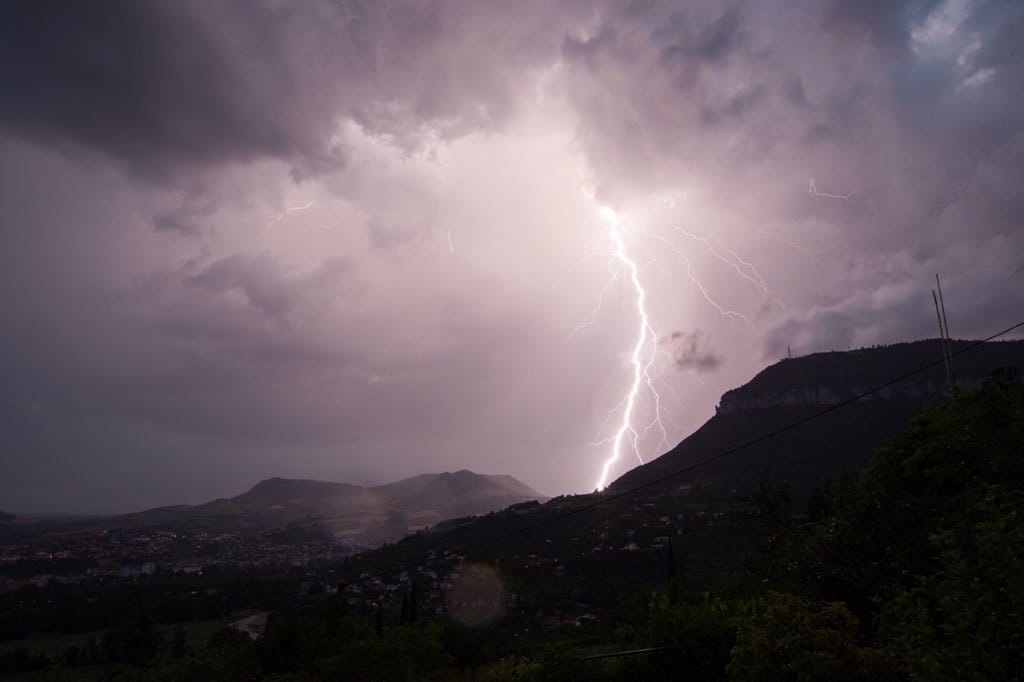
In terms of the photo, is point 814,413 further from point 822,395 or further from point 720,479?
point 720,479

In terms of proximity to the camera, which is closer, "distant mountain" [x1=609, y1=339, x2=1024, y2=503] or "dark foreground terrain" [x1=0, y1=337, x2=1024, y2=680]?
"dark foreground terrain" [x1=0, y1=337, x2=1024, y2=680]

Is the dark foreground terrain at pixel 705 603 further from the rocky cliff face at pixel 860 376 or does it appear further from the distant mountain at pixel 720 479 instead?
the rocky cliff face at pixel 860 376

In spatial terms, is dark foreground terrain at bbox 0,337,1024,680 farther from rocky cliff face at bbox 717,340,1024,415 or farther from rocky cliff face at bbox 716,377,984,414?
rocky cliff face at bbox 717,340,1024,415

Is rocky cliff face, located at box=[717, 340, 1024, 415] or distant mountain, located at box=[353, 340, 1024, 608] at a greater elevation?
rocky cliff face, located at box=[717, 340, 1024, 415]

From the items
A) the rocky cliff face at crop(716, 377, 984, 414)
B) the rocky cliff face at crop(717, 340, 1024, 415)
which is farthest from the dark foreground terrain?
the rocky cliff face at crop(717, 340, 1024, 415)

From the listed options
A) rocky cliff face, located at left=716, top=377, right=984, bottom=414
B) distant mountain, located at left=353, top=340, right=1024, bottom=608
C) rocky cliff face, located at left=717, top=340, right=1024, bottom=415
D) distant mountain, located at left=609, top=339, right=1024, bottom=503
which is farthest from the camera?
rocky cliff face, located at left=716, top=377, right=984, bottom=414

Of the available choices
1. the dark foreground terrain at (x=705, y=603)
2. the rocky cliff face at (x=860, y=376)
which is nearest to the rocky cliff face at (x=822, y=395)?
the rocky cliff face at (x=860, y=376)

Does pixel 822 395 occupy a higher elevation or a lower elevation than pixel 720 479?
higher

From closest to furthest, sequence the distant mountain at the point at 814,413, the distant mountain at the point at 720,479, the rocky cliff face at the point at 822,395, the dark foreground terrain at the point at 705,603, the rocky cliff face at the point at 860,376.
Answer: the dark foreground terrain at the point at 705,603 < the distant mountain at the point at 720,479 < the distant mountain at the point at 814,413 < the rocky cliff face at the point at 860,376 < the rocky cliff face at the point at 822,395

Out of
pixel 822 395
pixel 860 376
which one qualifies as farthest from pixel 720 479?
pixel 860 376

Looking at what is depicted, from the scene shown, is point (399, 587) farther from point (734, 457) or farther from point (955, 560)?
point (955, 560)

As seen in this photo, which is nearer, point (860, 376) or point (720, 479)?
point (720, 479)

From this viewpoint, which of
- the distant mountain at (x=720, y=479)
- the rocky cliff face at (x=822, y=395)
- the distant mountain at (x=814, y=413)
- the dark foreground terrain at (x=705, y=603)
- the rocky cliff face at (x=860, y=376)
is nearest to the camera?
the dark foreground terrain at (x=705, y=603)
